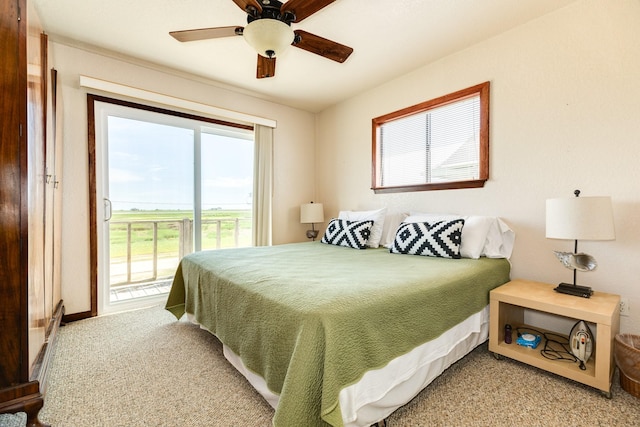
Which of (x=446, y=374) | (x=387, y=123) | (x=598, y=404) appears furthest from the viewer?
(x=387, y=123)

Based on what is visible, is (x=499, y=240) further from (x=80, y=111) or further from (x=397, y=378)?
(x=80, y=111)

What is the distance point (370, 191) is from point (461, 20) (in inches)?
75.4

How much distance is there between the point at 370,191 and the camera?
3596 millimetres

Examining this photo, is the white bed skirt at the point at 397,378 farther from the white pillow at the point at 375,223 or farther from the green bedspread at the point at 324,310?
the white pillow at the point at 375,223

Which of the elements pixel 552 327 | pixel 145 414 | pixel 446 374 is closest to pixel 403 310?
pixel 446 374

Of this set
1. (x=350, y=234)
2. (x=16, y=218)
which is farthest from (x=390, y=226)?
(x=16, y=218)

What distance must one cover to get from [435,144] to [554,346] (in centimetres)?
197

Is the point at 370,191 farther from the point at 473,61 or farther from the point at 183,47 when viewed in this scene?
the point at 183,47

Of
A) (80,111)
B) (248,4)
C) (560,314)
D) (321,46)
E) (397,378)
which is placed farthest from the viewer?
(80,111)

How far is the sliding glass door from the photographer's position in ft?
9.41

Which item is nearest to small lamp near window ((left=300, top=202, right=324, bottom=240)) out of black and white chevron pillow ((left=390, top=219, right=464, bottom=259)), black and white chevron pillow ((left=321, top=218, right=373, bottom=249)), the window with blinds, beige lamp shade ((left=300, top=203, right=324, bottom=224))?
beige lamp shade ((left=300, top=203, right=324, bottom=224))

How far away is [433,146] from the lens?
117 inches

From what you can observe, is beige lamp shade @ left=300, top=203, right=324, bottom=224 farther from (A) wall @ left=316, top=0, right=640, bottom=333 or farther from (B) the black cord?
(B) the black cord

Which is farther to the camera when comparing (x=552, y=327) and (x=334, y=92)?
(x=334, y=92)
